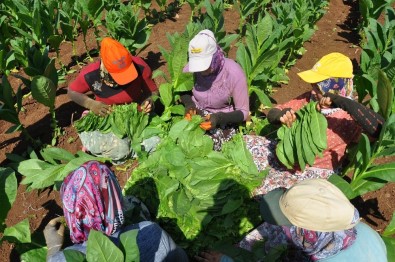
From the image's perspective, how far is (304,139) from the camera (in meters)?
2.62

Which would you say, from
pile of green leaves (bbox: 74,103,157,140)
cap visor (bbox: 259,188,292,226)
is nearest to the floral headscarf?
cap visor (bbox: 259,188,292,226)

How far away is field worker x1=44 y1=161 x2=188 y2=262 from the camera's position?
1.88 meters

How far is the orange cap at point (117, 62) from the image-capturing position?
3.27 metres

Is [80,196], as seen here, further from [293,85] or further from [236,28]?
[236,28]

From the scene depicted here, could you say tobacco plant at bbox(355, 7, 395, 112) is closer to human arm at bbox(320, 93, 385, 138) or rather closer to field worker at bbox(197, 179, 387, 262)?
human arm at bbox(320, 93, 385, 138)

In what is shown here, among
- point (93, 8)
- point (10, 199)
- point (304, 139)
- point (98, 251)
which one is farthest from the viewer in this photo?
point (93, 8)

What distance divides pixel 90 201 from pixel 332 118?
6.33 feet

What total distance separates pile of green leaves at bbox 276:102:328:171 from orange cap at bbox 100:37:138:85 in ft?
5.09

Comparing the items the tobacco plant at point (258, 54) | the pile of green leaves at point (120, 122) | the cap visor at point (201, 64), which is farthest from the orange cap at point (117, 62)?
the tobacco plant at point (258, 54)

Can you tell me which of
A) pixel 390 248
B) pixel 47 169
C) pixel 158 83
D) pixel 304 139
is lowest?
pixel 158 83

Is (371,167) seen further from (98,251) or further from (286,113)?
(98,251)

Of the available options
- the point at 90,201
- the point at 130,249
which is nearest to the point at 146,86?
the point at 90,201

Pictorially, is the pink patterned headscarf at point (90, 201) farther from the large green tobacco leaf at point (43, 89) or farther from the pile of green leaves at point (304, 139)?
the large green tobacco leaf at point (43, 89)

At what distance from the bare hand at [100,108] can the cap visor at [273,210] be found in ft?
6.55
